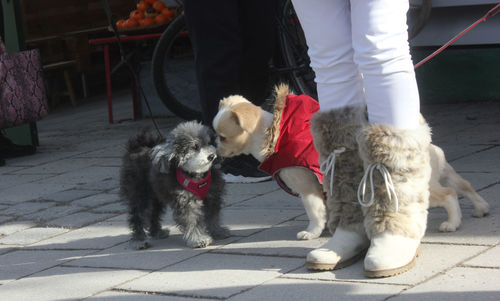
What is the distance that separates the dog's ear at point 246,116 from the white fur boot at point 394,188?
699 millimetres

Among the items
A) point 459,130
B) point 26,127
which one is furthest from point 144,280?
point 26,127

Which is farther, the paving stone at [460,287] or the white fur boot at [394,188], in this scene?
the white fur boot at [394,188]

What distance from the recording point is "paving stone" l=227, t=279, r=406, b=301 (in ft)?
8.29

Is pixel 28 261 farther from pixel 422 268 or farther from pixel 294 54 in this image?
pixel 294 54

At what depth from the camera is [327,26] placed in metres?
2.88

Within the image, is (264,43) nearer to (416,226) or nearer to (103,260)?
(103,260)

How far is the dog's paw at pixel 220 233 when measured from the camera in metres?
3.52

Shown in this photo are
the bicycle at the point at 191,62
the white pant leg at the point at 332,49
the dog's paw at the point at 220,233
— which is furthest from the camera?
the bicycle at the point at 191,62

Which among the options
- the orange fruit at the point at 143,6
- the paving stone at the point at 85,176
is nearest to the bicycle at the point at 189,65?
the orange fruit at the point at 143,6

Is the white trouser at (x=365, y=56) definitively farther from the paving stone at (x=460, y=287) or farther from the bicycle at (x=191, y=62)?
the bicycle at (x=191, y=62)

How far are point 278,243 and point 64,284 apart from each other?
2.89 feet

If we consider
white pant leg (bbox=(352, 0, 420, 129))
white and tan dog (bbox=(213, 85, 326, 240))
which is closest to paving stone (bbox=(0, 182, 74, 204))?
white and tan dog (bbox=(213, 85, 326, 240))

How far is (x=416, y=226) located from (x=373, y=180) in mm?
220

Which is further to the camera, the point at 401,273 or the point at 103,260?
the point at 103,260
